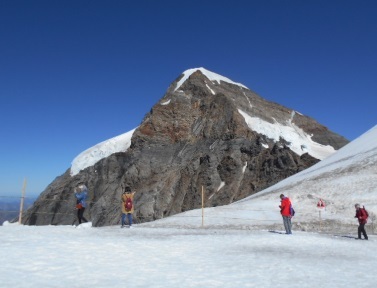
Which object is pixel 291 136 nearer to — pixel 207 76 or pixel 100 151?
pixel 207 76

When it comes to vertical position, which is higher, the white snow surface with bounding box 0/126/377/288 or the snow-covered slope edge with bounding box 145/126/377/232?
the snow-covered slope edge with bounding box 145/126/377/232

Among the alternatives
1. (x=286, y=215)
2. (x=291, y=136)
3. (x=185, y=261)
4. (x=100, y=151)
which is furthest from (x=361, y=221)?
(x=100, y=151)

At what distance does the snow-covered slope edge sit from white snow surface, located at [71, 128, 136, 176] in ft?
221

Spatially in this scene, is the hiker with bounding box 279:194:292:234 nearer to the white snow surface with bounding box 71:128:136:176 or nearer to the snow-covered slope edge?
the snow-covered slope edge

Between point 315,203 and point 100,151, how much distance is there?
7966 cm

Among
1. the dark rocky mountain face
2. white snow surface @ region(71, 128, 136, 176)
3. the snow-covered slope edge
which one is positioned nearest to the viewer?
the snow-covered slope edge

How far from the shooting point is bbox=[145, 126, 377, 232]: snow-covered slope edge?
2566 cm

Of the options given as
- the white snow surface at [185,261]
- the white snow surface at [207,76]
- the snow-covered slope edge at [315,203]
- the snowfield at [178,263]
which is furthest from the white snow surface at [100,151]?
the snowfield at [178,263]

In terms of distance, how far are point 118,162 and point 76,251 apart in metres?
73.3

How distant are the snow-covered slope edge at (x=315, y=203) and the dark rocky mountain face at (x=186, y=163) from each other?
26.4 m

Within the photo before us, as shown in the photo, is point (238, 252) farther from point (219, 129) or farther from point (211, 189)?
point (219, 129)

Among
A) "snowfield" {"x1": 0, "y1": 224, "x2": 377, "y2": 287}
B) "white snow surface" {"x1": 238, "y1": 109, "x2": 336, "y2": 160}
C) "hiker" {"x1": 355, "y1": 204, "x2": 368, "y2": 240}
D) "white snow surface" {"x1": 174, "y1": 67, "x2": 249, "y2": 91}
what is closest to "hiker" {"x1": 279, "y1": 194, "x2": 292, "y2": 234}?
"hiker" {"x1": 355, "y1": 204, "x2": 368, "y2": 240}

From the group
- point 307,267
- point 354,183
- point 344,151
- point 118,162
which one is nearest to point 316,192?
point 354,183

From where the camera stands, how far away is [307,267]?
1109cm
